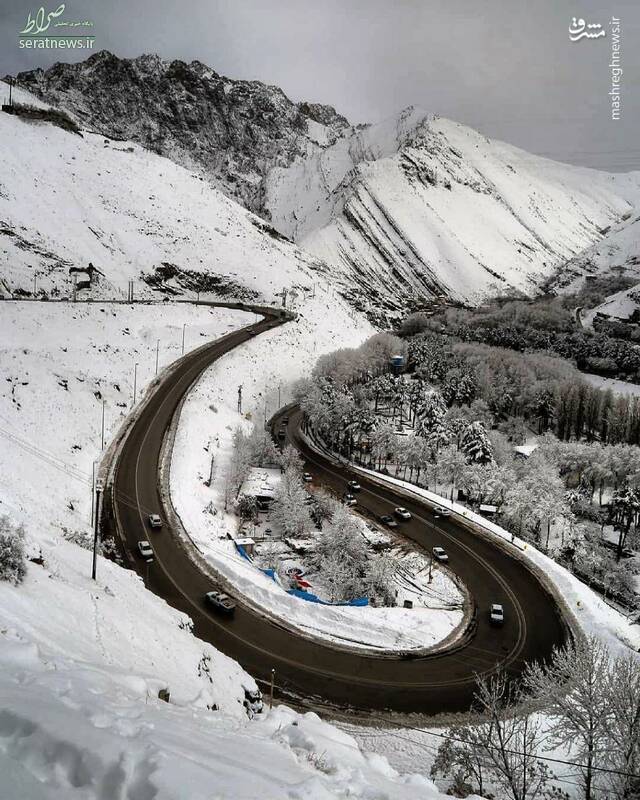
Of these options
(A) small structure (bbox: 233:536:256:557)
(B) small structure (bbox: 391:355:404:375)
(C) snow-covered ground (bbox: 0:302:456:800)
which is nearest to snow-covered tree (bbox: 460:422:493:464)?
(A) small structure (bbox: 233:536:256:557)

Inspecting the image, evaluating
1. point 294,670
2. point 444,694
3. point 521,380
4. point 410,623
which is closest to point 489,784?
point 444,694

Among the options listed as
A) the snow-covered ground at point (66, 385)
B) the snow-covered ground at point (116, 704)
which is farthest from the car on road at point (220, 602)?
the snow-covered ground at point (66, 385)

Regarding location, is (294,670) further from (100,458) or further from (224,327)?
(224,327)

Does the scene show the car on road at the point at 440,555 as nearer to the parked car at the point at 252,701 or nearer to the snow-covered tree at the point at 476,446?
the snow-covered tree at the point at 476,446

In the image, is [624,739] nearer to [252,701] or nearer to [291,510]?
[252,701]

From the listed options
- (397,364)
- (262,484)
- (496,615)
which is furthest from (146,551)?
(397,364)

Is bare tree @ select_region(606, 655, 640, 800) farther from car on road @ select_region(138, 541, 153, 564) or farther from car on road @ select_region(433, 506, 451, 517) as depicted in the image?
car on road @ select_region(433, 506, 451, 517)
